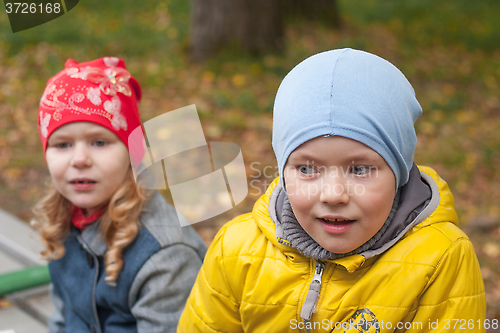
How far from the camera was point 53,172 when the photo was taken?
2180 mm

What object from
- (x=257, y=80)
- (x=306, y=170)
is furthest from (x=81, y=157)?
(x=257, y=80)

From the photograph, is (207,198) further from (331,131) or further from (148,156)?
(331,131)

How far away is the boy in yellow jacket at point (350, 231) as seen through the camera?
1.40 meters

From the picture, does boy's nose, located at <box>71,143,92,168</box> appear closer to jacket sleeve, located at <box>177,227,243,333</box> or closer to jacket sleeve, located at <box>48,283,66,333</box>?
jacket sleeve, located at <box>177,227,243,333</box>

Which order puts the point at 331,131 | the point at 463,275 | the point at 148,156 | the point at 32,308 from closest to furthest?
the point at 331,131, the point at 463,275, the point at 148,156, the point at 32,308

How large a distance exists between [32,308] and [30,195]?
1639mm

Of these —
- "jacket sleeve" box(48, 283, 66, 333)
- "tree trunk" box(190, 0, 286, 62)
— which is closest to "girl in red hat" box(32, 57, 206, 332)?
"jacket sleeve" box(48, 283, 66, 333)

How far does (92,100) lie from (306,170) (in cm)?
115

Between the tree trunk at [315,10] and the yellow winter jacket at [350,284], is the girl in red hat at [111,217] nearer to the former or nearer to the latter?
the yellow winter jacket at [350,284]

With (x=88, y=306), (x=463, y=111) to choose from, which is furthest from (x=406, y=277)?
(x=463, y=111)

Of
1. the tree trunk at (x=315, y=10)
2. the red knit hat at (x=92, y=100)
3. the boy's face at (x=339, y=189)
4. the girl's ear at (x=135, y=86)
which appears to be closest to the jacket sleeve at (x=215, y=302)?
the boy's face at (x=339, y=189)

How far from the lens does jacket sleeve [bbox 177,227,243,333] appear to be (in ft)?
5.81

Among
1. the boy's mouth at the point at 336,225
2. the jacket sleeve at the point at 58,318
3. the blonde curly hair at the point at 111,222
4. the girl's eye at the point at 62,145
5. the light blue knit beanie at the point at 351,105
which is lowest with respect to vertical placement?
the jacket sleeve at the point at 58,318

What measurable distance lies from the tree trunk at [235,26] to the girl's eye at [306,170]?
16.2ft
